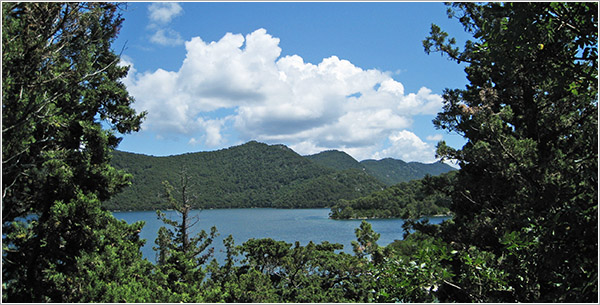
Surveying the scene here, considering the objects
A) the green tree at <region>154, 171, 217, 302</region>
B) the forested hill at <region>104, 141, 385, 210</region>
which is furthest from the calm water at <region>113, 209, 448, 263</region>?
the forested hill at <region>104, 141, 385, 210</region>

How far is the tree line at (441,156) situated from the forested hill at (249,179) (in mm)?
90402

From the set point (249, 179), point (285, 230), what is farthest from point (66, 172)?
point (249, 179)

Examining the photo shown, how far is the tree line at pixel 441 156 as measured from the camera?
244 centimetres

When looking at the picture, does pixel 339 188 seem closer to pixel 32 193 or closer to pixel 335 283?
pixel 335 283

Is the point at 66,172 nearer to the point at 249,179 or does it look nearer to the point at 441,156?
the point at 441,156

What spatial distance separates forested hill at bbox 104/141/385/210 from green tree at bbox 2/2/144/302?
296ft

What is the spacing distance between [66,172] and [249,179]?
15322cm

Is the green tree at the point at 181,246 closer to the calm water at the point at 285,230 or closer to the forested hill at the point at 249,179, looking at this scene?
the calm water at the point at 285,230

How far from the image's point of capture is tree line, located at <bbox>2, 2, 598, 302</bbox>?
8.00ft

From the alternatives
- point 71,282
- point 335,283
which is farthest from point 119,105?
point 335,283

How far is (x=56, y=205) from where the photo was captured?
657cm

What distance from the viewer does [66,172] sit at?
6711mm

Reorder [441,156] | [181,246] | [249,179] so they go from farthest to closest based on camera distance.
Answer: [249,179]
[181,246]
[441,156]

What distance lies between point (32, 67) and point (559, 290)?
537 centimetres
